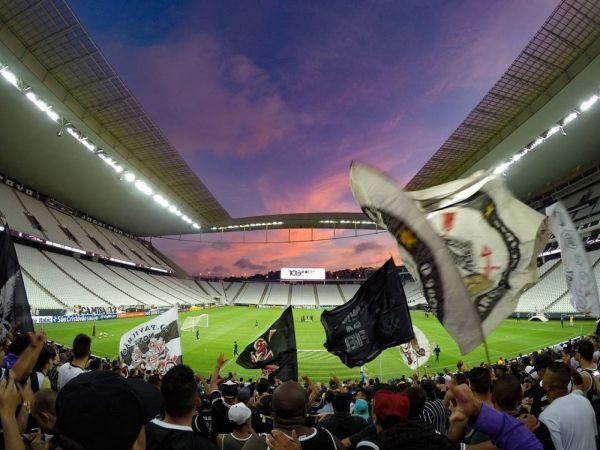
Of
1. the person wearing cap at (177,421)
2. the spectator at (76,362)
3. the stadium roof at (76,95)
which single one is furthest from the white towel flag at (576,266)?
the stadium roof at (76,95)

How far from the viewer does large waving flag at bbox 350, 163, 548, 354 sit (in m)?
3.47

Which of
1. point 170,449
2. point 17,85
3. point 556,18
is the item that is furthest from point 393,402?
point 17,85

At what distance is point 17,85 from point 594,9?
2957cm

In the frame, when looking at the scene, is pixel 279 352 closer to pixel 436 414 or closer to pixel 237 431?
pixel 436 414

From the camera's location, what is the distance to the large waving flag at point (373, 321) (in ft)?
19.4

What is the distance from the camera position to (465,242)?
4250 mm

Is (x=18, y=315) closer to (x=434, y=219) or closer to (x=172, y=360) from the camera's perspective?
(x=172, y=360)

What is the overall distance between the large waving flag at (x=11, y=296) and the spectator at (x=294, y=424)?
16.9ft

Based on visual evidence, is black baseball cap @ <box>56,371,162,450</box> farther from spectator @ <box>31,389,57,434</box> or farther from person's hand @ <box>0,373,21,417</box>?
spectator @ <box>31,389,57,434</box>

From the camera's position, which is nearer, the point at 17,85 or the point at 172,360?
the point at 172,360

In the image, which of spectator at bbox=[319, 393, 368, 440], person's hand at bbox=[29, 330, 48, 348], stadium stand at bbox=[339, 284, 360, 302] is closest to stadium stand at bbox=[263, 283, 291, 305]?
stadium stand at bbox=[339, 284, 360, 302]

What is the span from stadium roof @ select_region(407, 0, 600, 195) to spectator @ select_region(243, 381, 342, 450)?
2141cm

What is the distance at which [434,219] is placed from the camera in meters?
4.45

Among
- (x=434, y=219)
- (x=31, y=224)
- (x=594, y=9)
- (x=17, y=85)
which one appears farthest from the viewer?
(x=31, y=224)
